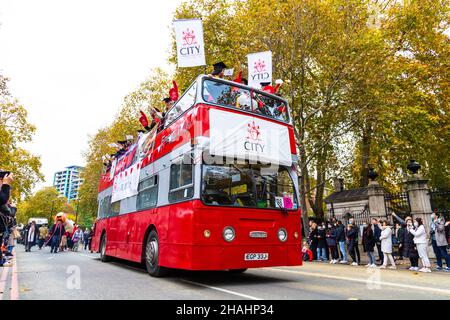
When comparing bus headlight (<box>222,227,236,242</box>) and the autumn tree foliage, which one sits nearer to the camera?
bus headlight (<box>222,227,236,242</box>)

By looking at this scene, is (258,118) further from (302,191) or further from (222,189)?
(302,191)

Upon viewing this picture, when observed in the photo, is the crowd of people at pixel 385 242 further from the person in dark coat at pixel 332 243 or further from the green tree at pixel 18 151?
the green tree at pixel 18 151

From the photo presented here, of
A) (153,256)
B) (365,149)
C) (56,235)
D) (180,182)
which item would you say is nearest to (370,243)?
(153,256)

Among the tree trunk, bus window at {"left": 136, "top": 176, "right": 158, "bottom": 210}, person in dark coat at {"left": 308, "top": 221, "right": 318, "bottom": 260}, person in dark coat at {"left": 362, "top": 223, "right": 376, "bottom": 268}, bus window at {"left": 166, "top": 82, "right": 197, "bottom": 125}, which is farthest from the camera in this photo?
the tree trunk

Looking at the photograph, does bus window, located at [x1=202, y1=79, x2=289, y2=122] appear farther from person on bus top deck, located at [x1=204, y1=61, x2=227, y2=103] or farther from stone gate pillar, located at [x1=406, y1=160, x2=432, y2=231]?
stone gate pillar, located at [x1=406, y1=160, x2=432, y2=231]

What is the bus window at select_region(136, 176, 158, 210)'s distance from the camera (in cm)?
831

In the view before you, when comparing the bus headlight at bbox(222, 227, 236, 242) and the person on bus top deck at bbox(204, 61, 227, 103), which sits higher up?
the person on bus top deck at bbox(204, 61, 227, 103)

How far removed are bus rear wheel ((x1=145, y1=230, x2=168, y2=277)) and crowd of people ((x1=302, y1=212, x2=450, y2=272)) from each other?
27.3 ft

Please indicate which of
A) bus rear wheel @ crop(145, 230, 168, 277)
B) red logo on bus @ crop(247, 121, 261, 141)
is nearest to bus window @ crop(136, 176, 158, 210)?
bus rear wheel @ crop(145, 230, 168, 277)

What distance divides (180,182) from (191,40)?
228 inches

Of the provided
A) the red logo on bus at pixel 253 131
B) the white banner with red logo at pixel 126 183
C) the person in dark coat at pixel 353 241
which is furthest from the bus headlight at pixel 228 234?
the person in dark coat at pixel 353 241

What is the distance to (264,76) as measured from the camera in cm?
1348

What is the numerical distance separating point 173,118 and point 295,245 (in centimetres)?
418
